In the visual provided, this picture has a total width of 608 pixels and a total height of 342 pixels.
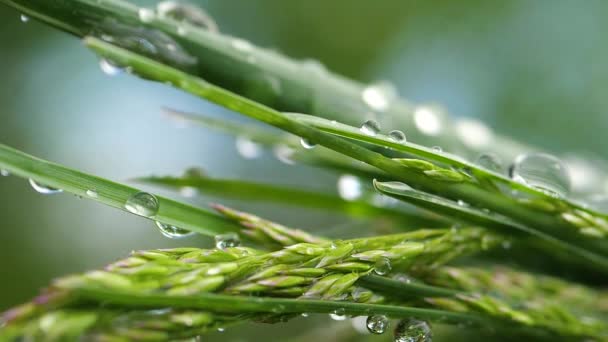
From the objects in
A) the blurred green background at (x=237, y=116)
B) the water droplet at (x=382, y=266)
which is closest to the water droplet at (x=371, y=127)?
the water droplet at (x=382, y=266)

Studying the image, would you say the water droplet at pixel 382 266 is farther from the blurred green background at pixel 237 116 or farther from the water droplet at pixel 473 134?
the blurred green background at pixel 237 116

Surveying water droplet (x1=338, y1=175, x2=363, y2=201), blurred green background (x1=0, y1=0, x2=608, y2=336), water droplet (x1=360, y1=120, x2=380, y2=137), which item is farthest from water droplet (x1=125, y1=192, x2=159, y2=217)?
Answer: blurred green background (x1=0, y1=0, x2=608, y2=336)

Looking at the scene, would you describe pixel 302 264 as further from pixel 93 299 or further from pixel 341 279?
pixel 93 299

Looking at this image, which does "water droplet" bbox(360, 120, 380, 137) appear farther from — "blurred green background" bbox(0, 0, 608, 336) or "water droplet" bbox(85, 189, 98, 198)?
"blurred green background" bbox(0, 0, 608, 336)

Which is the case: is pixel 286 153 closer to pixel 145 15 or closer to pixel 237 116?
pixel 145 15

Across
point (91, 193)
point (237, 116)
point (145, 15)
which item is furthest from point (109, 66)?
point (237, 116)

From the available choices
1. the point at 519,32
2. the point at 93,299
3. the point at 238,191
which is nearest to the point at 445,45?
the point at 519,32
